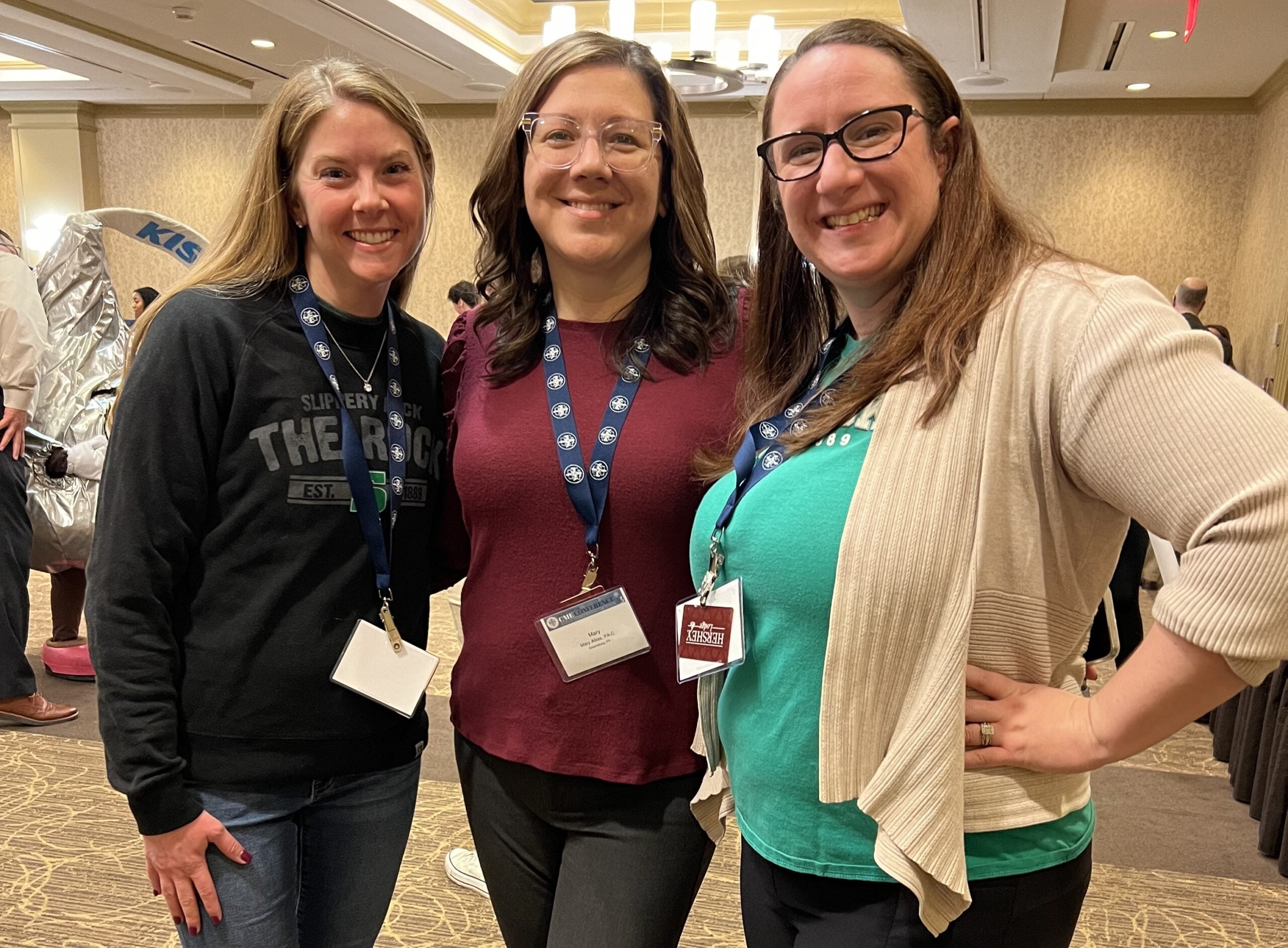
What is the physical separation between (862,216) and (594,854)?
0.92 metres

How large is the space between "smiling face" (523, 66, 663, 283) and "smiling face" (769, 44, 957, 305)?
1.18 feet

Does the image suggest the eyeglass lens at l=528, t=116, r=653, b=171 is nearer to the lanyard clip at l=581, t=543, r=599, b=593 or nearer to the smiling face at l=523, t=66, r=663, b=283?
the smiling face at l=523, t=66, r=663, b=283

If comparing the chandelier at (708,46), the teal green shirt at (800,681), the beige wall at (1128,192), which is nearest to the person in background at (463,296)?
the beige wall at (1128,192)

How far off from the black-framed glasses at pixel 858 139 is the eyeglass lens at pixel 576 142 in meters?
0.35

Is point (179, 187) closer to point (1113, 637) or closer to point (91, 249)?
point (91, 249)

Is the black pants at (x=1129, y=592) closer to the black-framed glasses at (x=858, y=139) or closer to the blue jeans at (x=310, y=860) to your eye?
the black-framed glasses at (x=858, y=139)

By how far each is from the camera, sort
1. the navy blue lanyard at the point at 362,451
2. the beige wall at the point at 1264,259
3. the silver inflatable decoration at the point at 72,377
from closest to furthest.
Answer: the navy blue lanyard at the point at 362,451 → the silver inflatable decoration at the point at 72,377 → the beige wall at the point at 1264,259

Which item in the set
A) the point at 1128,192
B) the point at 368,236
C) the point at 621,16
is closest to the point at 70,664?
the point at 368,236

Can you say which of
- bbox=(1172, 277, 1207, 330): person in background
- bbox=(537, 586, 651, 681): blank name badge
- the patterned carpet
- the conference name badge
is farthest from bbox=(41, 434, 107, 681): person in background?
bbox=(1172, 277, 1207, 330): person in background

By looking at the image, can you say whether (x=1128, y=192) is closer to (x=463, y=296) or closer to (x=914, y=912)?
(x=463, y=296)

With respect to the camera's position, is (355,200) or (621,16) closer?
(355,200)

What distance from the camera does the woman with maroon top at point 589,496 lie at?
1.40m

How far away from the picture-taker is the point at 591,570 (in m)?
1.39

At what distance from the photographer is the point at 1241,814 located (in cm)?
346
